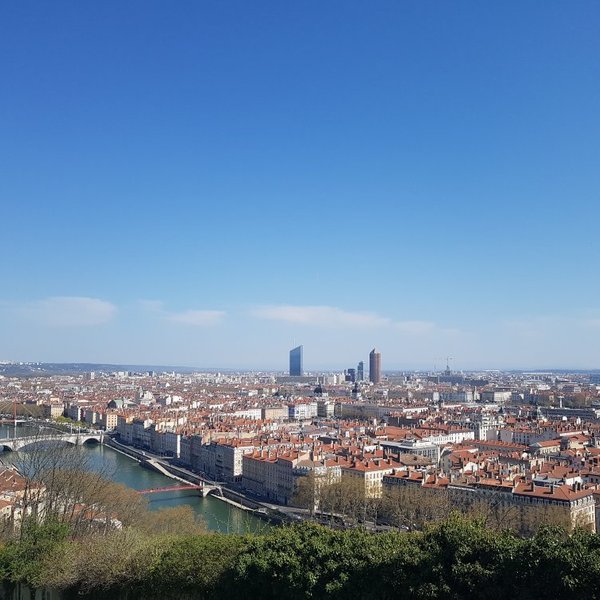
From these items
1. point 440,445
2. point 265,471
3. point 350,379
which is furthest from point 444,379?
point 265,471

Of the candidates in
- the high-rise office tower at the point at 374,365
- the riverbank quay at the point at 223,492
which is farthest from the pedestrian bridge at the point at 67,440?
the high-rise office tower at the point at 374,365

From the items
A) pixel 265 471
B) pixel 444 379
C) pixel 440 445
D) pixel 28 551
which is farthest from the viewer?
pixel 444 379

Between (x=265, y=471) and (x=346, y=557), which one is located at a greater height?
(x=346, y=557)

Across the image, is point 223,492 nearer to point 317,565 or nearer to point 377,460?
point 377,460

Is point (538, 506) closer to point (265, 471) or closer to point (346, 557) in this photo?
point (265, 471)

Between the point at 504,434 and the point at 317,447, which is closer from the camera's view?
the point at 317,447

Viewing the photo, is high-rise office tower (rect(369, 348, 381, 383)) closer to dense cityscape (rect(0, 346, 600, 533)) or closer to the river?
dense cityscape (rect(0, 346, 600, 533))

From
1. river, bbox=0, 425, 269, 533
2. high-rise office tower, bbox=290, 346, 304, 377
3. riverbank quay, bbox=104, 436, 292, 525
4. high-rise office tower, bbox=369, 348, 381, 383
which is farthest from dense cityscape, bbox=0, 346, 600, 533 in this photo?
high-rise office tower, bbox=290, 346, 304, 377

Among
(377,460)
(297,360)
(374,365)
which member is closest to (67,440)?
(377,460)

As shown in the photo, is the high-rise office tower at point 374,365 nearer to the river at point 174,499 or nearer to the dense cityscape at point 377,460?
the dense cityscape at point 377,460
